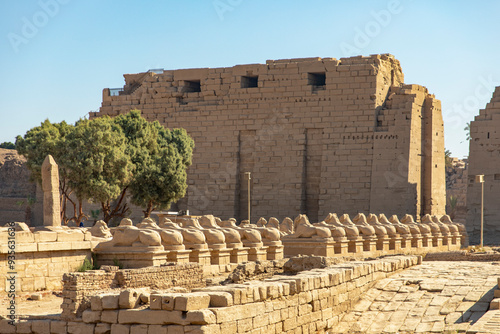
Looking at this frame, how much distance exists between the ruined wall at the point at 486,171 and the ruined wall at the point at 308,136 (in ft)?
5.96

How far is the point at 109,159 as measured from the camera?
24750 mm

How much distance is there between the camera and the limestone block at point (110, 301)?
748 cm

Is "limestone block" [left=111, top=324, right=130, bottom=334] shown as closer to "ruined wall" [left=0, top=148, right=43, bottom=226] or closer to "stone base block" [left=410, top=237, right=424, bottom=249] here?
"stone base block" [left=410, top=237, right=424, bottom=249]

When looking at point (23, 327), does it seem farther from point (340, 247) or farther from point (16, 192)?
point (16, 192)

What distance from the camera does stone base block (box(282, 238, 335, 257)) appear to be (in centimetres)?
1606

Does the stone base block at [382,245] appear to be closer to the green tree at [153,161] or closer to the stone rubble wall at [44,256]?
the stone rubble wall at [44,256]

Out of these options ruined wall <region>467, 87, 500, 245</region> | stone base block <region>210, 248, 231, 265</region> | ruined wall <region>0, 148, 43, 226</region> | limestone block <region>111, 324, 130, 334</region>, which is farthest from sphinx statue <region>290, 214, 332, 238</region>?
ruined wall <region>0, 148, 43, 226</region>

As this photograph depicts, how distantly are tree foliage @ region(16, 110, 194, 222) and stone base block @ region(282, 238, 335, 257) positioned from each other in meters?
9.86

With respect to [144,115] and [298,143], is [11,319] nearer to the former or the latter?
[298,143]

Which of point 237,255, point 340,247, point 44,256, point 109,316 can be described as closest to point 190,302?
point 109,316

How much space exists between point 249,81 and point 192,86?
8.91 ft

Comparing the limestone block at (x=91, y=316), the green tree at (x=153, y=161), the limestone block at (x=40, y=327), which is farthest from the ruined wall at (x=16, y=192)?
the limestone block at (x=91, y=316)

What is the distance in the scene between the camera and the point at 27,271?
1043 cm

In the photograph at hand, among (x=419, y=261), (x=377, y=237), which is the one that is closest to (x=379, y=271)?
(x=419, y=261)
